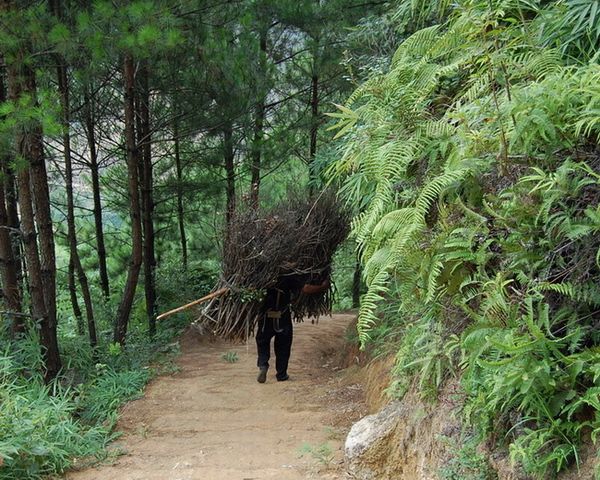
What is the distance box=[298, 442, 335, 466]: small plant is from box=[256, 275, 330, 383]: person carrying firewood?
1.74m

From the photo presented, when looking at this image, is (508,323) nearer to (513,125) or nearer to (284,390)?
(513,125)

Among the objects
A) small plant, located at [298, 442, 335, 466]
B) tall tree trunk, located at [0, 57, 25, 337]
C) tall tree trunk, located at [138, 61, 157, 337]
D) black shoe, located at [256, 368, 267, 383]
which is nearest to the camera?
small plant, located at [298, 442, 335, 466]

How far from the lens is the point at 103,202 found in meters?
12.7

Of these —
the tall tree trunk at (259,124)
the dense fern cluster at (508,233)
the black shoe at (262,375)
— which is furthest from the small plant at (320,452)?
the tall tree trunk at (259,124)

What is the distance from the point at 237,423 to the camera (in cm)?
552

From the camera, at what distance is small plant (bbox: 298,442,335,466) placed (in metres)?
4.36

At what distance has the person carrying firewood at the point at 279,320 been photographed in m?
6.20

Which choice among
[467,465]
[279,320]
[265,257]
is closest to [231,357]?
[279,320]

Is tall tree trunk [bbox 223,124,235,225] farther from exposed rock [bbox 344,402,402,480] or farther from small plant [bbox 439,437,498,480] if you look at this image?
small plant [bbox 439,437,498,480]

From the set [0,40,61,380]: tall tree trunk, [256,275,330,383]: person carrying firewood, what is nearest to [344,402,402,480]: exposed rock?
[256,275,330,383]: person carrying firewood

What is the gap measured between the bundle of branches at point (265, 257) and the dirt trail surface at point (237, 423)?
2.64 ft

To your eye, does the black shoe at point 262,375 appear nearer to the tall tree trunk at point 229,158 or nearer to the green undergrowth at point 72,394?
the green undergrowth at point 72,394

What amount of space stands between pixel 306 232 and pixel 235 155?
211 inches

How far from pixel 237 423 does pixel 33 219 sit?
10.1ft
